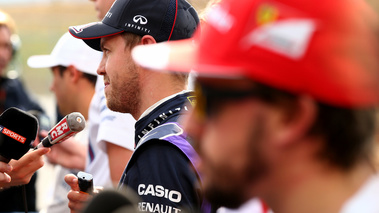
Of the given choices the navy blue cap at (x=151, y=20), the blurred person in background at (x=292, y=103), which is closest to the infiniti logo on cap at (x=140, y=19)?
the navy blue cap at (x=151, y=20)

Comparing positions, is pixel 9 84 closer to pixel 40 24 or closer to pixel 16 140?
pixel 16 140

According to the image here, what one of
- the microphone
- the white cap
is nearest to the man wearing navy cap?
the microphone

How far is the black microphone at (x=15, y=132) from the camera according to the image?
10.0 feet

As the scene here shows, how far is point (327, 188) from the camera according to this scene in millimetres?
1422

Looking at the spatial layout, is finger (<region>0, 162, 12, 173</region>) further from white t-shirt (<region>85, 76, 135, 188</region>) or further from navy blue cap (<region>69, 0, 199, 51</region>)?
navy blue cap (<region>69, 0, 199, 51</region>)

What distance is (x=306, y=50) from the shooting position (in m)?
1.35

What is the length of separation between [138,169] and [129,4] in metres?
0.90

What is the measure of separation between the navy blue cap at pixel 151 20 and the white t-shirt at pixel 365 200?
178cm

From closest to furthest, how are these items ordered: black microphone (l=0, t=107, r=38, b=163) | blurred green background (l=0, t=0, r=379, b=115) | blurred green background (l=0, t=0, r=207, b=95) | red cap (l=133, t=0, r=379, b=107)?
red cap (l=133, t=0, r=379, b=107), black microphone (l=0, t=107, r=38, b=163), blurred green background (l=0, t=0, r=379, b=115), blurred green background (l=0, t=0, r=207, b=95)

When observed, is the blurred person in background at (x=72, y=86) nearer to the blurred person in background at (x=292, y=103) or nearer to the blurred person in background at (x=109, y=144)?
the blurred person in background at (x=109, y=144)

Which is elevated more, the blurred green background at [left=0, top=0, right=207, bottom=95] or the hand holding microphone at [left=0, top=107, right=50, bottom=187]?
the hand holding microphone at [left=0, top=107, right=50, bottom=187]

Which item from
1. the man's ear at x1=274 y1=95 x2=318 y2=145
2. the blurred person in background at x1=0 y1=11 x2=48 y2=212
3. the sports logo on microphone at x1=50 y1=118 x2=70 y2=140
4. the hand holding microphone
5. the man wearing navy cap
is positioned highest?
the man's ear at x1=274 y1=95 x2=318 y2=145

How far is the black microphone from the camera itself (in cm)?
306

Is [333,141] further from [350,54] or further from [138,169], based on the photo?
[138,169]
